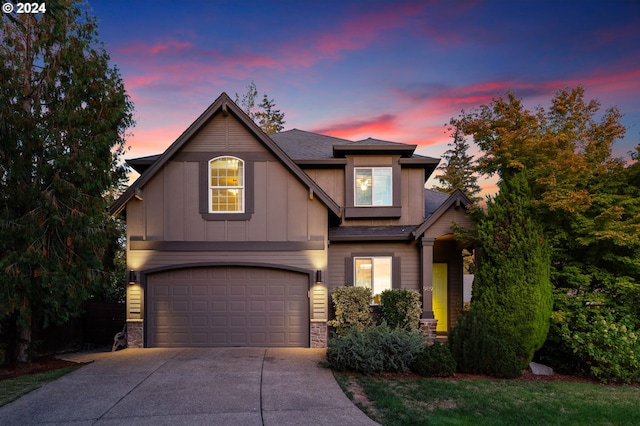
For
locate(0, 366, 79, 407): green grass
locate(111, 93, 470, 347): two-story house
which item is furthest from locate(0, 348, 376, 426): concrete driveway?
locate(111, 93, 470, 347): two-story house

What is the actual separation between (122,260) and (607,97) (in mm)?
20209

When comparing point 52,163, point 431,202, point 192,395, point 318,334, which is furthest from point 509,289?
point 52,163

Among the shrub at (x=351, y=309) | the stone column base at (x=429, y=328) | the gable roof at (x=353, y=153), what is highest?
the gable roof at (x=353, y=153)

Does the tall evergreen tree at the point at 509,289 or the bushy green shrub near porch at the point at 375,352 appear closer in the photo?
the bushy green shrub near porch at the point at 375,352

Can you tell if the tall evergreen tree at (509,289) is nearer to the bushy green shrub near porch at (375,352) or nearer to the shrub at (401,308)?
the bushy green shrub near porch at (375,352)

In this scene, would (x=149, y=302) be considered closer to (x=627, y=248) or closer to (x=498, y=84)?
(x=627, y=248)

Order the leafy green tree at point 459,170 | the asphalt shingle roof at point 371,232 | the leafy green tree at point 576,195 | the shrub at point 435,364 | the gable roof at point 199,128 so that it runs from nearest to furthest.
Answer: the shrub at point 435,364, the leafy green tree at point 576,195, the gable roof at point 199,128, the asphalt shingle roof at point 371,232, the leafy green tree at point 459,170

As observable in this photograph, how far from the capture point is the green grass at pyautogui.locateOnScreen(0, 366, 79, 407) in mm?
6930

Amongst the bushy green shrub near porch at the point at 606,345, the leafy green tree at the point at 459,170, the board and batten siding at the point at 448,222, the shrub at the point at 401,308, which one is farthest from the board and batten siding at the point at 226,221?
the leafy green tree at the point at 459,170

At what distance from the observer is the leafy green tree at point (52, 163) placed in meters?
8.66

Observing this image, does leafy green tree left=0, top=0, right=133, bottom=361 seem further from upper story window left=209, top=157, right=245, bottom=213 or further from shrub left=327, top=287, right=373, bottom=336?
shrub left=327, top=287, right=373, bottom=336

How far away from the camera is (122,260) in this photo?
65.6ft

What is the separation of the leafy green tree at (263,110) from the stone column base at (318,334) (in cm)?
1943

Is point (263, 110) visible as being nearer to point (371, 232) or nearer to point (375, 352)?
point (371, 232)
